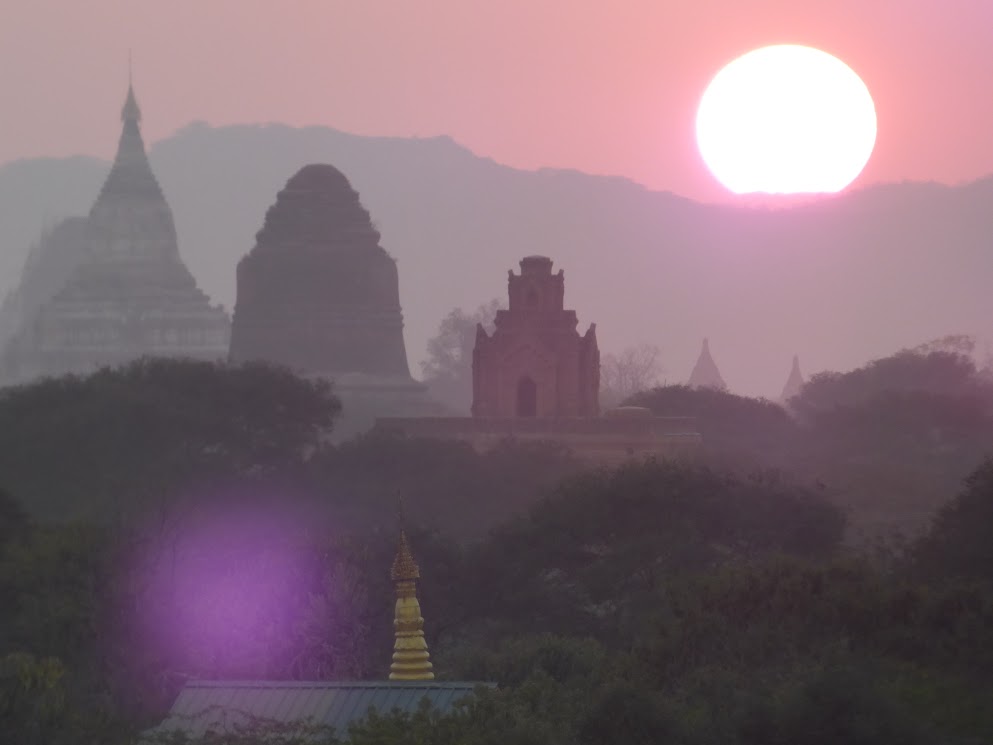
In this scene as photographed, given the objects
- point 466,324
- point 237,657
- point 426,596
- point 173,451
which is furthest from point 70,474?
point 466,324

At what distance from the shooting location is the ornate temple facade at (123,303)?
161m

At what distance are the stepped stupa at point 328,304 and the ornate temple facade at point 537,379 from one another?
42.5 metres

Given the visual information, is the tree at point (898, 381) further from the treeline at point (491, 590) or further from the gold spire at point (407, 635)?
the gold spire at point (407, 635)

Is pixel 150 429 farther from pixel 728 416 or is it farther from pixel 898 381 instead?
pixel 898 381

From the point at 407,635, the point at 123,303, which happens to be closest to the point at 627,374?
the point at 123,303

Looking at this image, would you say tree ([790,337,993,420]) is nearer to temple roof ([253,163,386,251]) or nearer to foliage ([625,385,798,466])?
foliage ([625,385,798,466])

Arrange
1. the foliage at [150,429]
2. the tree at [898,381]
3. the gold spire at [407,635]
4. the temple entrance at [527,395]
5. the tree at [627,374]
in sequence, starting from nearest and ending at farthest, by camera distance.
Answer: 1. the gold spire at [407,635]
2. the foliage at [150,429]
3. the temple entrance at [527,395]
4. the tree at [898,381]
5. the tree at [627,374]

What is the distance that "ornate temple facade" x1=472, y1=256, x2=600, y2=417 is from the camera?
69.8 m

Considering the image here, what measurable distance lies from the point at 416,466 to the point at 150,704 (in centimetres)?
3596

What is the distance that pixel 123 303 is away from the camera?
16388cm

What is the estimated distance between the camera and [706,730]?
90.1 ft

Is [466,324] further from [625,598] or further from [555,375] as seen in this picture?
[625,598]

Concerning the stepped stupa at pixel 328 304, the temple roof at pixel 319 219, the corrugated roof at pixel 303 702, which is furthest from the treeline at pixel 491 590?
the temple roof at pixel 319 219

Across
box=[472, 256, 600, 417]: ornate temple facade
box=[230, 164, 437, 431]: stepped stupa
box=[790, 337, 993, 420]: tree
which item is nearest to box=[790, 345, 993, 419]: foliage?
box=[790, 337, 993, 420]: tree
